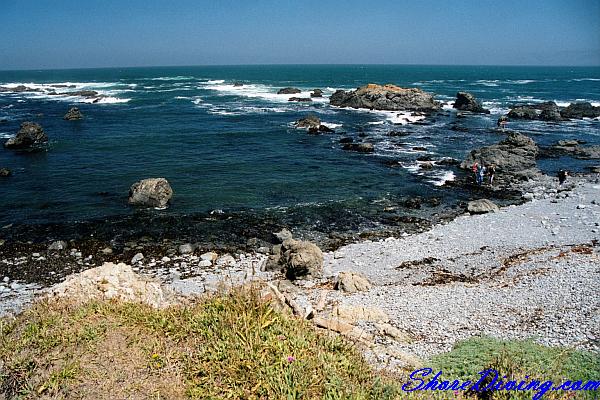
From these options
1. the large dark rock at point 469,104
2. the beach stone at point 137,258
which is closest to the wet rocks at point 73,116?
the beach stone at point 137,258

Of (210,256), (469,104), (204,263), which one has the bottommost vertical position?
(204,263)

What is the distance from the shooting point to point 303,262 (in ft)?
54.8

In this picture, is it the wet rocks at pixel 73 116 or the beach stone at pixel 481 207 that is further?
the wet rocks at pixel 73 116

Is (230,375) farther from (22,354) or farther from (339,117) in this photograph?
(339,117)

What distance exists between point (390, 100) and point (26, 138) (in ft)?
186

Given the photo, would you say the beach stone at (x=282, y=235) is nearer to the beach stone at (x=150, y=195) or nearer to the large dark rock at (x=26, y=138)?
the beach stone at (x=150, y=195)

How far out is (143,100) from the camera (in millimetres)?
80812

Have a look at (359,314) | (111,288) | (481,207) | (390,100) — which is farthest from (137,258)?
(390,100)

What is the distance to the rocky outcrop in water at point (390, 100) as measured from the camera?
69438 mm

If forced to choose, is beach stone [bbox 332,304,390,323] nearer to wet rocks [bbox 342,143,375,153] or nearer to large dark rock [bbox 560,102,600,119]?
wet rocks [bbox 342,143,375,153]

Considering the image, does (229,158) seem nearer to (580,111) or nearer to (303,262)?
(303,262)

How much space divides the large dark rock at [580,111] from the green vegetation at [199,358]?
219ft

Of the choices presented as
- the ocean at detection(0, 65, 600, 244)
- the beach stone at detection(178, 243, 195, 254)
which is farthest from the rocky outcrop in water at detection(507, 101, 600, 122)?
the beach stone at detection(178, 243, 195, 254)

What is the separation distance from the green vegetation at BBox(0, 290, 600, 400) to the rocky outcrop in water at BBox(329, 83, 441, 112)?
215 ft
